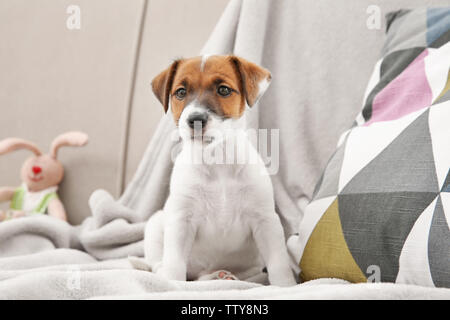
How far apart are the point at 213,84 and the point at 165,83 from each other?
0.42 feet

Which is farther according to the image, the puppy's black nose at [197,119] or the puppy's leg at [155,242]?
the puppy's leg at [155,242]

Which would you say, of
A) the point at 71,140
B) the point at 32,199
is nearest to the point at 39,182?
the point at 32,199

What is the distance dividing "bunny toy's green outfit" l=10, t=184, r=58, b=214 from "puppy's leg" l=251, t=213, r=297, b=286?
1017 mm

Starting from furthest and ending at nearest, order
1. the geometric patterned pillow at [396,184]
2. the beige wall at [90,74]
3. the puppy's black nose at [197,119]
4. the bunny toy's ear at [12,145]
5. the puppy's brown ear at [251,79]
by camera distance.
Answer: the beige wall at [90,74] → the bunny toy's ear at [12,145] → the puppy's brown ear at [251,79] → the puppy's black nose at [197,119] → the geometric patterned pillow at [396,184]

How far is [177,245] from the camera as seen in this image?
3.04 feet

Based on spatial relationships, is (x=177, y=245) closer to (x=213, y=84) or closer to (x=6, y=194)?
(x=213, y=84)

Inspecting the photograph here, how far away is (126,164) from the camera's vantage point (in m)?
1.75

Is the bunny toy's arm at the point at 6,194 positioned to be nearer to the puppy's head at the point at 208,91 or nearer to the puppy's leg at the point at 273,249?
the puppy's head at the point at 208,91

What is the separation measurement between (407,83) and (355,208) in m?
0.32

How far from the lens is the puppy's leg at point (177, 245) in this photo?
90cm

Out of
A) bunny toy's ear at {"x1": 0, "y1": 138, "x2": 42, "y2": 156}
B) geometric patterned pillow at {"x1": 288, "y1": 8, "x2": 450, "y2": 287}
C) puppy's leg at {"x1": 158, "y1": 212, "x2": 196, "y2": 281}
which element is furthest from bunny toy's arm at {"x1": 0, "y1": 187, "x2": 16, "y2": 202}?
geometric patterned pillow at {"x1": 288, "y1": 8, "x2": 450, "y2": 287}

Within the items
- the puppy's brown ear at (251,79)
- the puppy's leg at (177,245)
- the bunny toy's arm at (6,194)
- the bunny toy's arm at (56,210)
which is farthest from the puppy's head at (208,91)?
the bunny toy's arm at (6,194)

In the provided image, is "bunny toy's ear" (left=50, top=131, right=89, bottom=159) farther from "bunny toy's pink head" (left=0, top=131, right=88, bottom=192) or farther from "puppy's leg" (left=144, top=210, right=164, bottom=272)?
"puppy's leg" (left=144, top=210, right=164, bottom=272)
